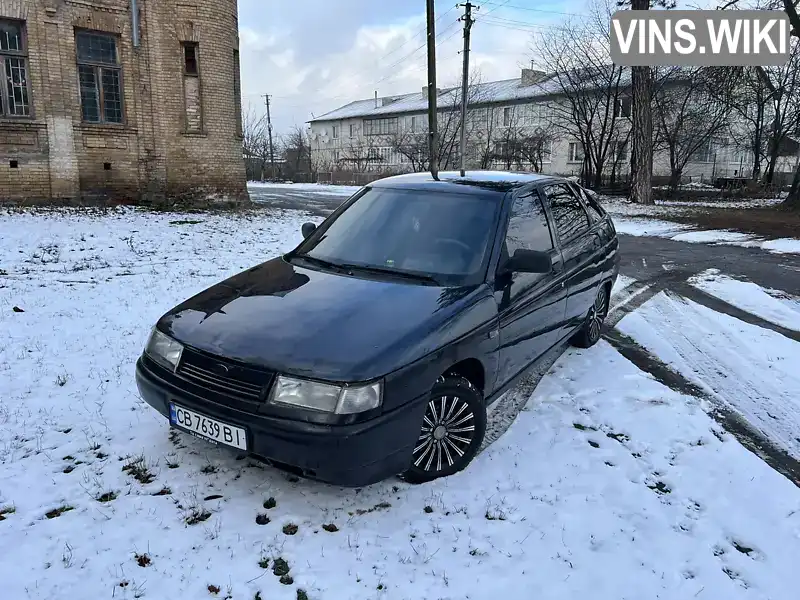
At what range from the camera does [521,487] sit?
Result: 3188 millimetres

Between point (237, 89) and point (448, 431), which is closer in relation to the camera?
point (448, 431)

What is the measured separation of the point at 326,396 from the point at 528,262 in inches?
64.8

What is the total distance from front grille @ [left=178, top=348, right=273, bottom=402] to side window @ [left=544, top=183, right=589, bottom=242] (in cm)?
284

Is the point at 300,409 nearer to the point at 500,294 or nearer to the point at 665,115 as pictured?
the point at 500,294

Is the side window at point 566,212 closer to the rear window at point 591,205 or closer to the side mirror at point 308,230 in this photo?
the rear window at point 591,205

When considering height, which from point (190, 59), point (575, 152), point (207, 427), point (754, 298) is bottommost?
point (754, 298)

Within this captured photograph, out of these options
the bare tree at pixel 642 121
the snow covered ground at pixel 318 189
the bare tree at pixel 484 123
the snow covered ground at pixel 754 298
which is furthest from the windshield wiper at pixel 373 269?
the bare tree at pixel 484 123

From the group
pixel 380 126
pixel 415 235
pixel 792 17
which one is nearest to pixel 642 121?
pixel 792 17

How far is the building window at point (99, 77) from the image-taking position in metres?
14.6

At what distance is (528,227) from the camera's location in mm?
4141

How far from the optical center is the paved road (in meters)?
8.87

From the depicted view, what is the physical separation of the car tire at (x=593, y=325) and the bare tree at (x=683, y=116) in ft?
83.8

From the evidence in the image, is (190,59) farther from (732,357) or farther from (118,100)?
(732,357)

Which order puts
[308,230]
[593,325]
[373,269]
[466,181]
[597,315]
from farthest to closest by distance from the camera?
[597,315] → [593,325] → [308,230] → [466,181] → [373,269]
